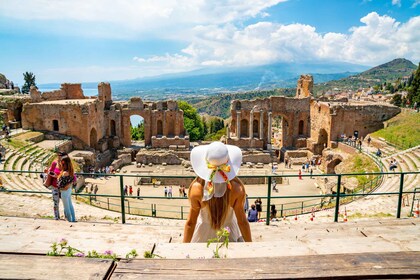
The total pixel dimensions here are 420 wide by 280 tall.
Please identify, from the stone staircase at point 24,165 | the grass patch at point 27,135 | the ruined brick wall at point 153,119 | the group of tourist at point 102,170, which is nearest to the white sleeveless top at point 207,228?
the stone staircase at point 24,165

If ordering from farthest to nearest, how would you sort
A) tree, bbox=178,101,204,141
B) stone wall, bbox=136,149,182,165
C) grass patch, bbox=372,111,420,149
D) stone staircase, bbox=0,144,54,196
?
tree, bbox=178,101,204,141 → stone wall, bbox=136,149,182,165 → grass patch, bbox=372,111,420,149 → stone staircase, bbox=0,144,54,196

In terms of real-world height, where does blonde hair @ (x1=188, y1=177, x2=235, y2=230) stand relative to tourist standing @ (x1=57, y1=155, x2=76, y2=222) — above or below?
above

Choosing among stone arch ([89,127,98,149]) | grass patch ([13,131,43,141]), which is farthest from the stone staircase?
stone arch ([89,127,98,149])

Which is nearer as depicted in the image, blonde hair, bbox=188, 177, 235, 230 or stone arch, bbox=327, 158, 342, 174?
blonde hair, bbox=188, 177, 235, 230

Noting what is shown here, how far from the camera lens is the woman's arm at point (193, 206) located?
3889 mm

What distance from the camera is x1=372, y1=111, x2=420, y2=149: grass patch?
24.2 m

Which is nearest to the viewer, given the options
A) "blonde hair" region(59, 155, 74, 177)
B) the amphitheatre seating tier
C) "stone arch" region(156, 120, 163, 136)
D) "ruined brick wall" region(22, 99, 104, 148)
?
the amphitheatre seating tier

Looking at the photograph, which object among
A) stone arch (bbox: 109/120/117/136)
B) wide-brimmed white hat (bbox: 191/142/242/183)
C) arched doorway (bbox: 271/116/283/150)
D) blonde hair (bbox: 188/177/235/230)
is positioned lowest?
arched doorway (bbox: 271/116/283/150)

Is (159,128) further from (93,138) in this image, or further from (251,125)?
(251,125)

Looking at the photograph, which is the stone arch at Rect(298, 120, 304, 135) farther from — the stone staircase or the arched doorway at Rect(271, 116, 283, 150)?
the stone staircase

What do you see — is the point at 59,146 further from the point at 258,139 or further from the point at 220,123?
the point at 220,123

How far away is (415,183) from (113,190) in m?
18.5

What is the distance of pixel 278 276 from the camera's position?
240cm

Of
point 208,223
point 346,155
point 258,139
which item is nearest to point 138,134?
point 258,139
